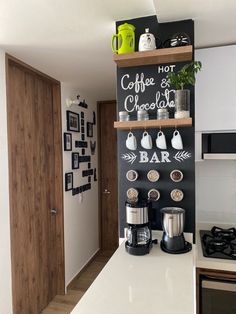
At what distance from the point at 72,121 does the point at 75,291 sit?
195cm

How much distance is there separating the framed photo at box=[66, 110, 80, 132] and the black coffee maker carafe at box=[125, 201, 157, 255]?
163 centimetres

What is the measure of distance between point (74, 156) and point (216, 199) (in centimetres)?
164

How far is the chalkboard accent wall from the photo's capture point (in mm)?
1531

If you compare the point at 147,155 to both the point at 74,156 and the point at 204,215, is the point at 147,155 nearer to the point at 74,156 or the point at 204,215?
the point at 204,215

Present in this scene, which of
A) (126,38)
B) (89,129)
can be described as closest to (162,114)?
(126,38)

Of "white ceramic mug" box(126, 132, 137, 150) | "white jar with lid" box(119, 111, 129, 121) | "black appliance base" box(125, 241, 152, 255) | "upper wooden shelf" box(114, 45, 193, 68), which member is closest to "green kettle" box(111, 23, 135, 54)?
"upper wooden shelf" box(114, 45, 193, 68)

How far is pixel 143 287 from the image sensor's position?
1.10m

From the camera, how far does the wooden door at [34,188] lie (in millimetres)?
2078

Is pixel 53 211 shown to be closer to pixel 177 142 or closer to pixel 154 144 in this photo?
pixel 154 144

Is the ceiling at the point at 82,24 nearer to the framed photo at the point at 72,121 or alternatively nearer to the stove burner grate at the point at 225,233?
the framed photo at the point at 72,121

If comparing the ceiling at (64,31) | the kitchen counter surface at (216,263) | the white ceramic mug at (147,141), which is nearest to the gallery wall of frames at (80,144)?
the ceiling at (64,31)

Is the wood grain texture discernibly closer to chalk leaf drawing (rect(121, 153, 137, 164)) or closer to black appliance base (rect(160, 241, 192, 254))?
black appliance base (rect(160, 241, 192, 254))

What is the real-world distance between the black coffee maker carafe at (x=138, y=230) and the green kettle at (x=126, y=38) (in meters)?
0.92

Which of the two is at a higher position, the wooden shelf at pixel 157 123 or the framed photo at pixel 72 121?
the framed photo at pixel 72 121
